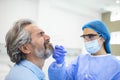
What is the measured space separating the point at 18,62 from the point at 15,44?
0.11 m

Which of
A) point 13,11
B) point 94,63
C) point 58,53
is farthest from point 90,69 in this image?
point 13,11

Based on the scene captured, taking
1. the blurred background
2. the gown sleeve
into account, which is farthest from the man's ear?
the blurred background

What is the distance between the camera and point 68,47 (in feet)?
11.7

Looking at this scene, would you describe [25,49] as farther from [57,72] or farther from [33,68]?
[57,72]

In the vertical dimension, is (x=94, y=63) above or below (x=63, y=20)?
below

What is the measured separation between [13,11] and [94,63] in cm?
168

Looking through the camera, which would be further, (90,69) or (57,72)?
(90,69)

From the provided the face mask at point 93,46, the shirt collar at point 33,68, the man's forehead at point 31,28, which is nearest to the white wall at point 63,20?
the face mask at point 93,46

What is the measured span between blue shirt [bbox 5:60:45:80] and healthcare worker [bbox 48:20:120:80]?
1.73 ft

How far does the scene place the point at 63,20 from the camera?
351cm

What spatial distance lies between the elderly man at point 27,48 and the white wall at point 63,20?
1959mm

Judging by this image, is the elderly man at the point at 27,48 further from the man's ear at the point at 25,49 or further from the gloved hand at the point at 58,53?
the gloved hand at the point at 58,53

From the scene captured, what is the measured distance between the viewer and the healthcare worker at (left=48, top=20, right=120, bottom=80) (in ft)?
5.38

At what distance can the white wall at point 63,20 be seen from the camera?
315 cm
